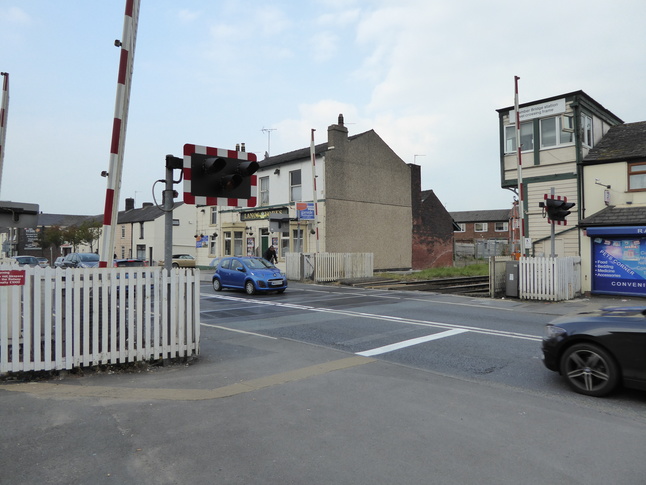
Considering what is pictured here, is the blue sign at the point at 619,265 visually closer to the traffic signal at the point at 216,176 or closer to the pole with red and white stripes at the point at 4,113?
the traffic signal at the point at 216,176

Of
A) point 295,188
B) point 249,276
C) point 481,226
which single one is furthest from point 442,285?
point 481,226

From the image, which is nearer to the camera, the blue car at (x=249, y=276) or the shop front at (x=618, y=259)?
the shop front at (x=618, y=259)

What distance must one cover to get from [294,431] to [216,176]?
428 cm

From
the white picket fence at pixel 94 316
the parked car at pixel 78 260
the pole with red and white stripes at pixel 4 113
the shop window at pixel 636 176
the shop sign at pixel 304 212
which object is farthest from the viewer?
the parked car at pixel 78 260

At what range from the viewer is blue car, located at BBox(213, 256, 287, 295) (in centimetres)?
1736

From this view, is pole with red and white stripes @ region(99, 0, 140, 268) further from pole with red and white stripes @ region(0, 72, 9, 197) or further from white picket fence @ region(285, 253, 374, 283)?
white picket fence @ region(285, 253, 374, 283)

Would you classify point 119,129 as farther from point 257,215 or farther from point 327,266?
point 257,215

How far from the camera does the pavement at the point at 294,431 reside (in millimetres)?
3414

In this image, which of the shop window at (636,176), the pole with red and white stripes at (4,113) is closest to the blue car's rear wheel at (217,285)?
the pole with red and white stripes at (4,113)

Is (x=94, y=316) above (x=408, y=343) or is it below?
above

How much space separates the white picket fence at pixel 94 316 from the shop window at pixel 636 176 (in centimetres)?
1742

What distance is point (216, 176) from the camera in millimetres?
7145

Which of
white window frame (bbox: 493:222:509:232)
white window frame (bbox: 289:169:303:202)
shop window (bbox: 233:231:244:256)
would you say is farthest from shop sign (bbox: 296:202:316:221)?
white window frame (bbox: 493:222:509:232)

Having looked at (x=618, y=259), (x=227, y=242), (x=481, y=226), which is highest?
(x=481, y=226)
